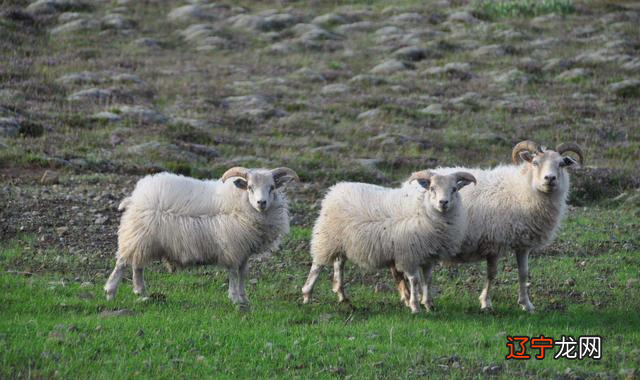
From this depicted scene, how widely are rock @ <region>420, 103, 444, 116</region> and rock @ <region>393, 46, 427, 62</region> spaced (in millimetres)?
8389

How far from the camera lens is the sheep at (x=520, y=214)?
13664mm

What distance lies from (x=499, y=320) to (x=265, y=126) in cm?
1864

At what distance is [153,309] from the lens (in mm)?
11750

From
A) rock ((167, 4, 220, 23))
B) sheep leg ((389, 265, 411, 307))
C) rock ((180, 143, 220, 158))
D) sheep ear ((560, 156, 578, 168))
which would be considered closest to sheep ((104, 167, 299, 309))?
sheep leg ((389, 265, 411, 307))

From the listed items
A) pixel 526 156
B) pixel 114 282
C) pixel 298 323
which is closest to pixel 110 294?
pixel 114 282

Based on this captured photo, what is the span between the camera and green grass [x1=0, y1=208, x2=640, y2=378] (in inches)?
364

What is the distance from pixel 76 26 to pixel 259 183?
32.5 meters

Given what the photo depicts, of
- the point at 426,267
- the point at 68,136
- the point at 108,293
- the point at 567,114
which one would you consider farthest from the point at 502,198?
the point at 567,114

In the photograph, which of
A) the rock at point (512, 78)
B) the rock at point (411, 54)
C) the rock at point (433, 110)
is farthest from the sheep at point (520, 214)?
the rock at point (411, 54)

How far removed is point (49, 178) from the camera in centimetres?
2070

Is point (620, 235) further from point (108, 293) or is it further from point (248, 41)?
point (248, 41)

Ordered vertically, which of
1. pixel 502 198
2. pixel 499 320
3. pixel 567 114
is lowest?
pixel 567 114

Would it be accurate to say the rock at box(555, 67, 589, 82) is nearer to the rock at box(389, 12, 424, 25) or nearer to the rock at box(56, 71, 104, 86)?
the rock at box(389, 12, 424, 25)

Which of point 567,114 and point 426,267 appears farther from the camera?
point 567,114
